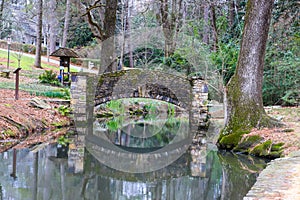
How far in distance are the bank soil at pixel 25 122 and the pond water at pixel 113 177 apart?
781 millimetres

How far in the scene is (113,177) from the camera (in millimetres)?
6906

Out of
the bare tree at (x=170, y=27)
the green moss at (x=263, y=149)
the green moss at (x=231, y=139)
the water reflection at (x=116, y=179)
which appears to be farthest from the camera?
the bare tree at (x=170, y=27)

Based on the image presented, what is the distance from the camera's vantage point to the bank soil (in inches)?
367

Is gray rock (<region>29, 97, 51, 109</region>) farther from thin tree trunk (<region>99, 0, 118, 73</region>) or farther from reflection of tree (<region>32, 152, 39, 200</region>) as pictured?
reflection of tree (<region>32, 152, 39, 200</region>)

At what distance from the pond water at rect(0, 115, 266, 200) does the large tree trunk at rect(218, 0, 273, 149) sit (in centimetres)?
70

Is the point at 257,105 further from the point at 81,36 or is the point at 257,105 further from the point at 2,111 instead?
the point at 81,36

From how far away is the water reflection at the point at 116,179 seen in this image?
227 inches

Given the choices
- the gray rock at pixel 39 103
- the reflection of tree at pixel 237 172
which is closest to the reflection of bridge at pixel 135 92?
the gray rock at pixel 39 103

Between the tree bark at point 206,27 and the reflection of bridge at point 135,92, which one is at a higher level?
the tree bark at point 206,27

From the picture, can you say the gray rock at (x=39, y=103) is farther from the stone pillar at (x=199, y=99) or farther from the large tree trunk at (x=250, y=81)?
the large tree trunk at (x=250, y=81)

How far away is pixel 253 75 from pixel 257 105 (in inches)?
28.3

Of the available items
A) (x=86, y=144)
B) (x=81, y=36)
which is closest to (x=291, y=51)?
(x=86, y=144)

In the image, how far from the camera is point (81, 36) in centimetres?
2895

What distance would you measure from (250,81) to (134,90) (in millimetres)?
4884
